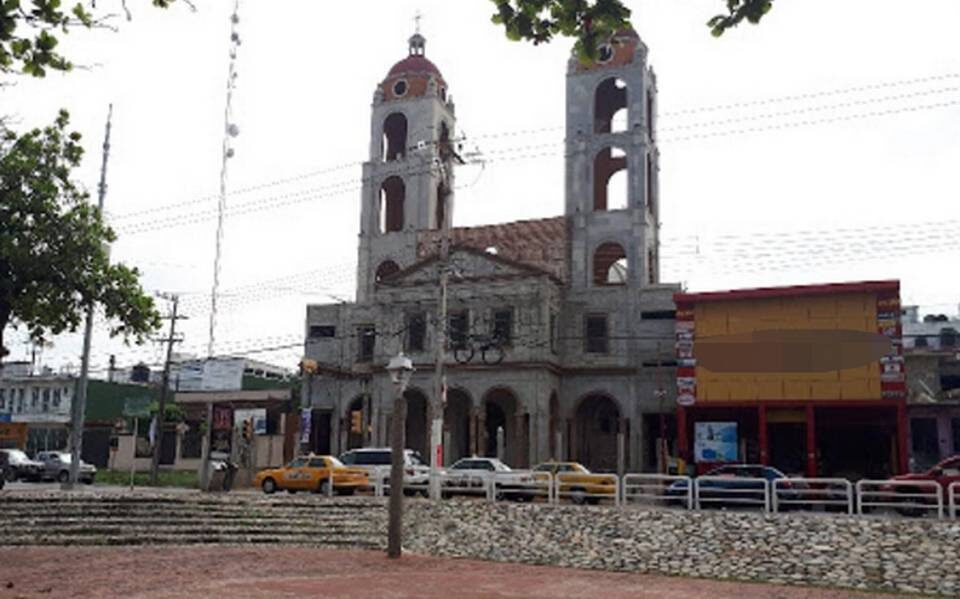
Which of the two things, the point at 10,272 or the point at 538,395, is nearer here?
the point at 10,272

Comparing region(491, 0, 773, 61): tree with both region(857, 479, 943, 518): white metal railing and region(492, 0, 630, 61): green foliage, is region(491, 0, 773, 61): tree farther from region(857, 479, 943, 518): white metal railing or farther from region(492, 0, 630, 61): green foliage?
region(857, 479, 943, 518): white metal railing

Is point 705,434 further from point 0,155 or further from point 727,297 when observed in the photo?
point 0,155

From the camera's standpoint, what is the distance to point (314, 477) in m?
31.8

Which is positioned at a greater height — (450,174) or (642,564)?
(450,174)

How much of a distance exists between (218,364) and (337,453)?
838 inches

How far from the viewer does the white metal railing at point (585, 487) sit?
26.7 metres

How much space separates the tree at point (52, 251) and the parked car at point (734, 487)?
15908mm

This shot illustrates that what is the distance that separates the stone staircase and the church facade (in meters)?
16.4

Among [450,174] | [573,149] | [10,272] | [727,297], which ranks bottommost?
[10,272]

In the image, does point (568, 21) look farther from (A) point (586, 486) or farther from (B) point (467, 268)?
(B) point (467, 268)

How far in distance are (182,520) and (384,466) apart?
973cm

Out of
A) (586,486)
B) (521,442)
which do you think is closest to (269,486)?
(586,486)

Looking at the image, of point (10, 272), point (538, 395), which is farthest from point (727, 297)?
point (10, 272)

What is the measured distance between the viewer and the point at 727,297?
128 feet
